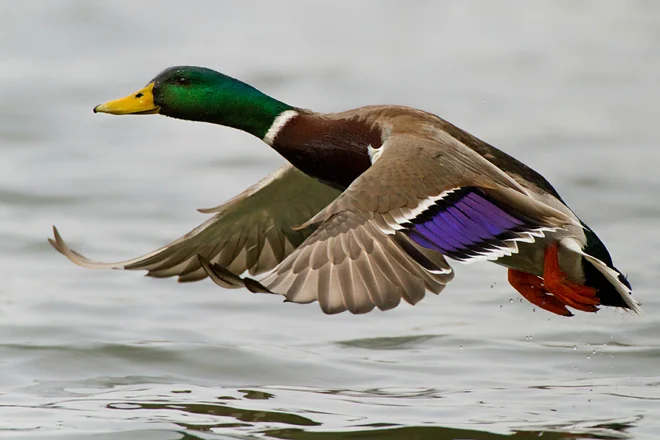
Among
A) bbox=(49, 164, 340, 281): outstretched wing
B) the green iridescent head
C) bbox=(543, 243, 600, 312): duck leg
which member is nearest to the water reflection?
bbox=(543, 243, 600, 312): duck leg

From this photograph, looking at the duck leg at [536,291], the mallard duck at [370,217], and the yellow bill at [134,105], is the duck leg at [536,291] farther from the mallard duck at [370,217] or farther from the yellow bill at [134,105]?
the yellow bill at [134,105]

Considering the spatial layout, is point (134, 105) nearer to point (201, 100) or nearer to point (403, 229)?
point (201, 100)

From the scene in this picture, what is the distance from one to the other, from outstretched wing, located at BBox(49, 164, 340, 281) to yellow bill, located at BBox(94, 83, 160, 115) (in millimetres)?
482

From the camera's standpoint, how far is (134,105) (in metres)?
5.93

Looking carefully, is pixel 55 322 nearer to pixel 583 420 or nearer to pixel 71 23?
pixel 583 420

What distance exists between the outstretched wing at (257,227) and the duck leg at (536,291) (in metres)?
0.85

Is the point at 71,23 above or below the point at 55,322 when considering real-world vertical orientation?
above

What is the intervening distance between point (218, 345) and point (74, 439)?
181cm

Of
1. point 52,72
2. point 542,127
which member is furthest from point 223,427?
point 52,72

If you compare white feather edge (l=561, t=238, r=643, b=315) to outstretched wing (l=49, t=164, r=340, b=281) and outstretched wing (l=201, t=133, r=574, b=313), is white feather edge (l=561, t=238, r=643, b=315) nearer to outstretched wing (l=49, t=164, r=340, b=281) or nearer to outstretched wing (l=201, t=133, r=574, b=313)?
outstretched wing (l=201, t=133, r=574, b=313)

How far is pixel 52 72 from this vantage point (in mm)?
12000

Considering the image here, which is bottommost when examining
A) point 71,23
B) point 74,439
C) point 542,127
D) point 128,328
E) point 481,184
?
point 74,439

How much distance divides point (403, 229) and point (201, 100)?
1285 mm

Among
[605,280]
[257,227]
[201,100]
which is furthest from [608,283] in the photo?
[201,100]
